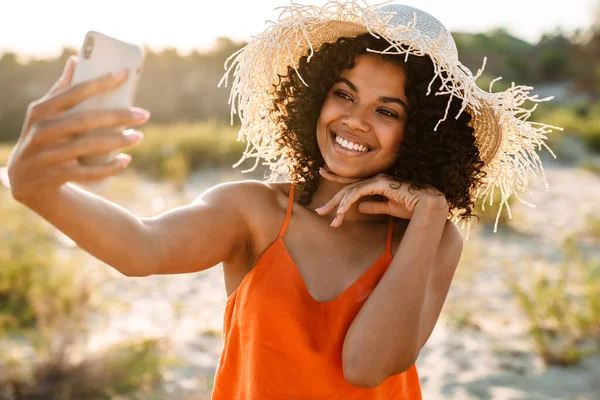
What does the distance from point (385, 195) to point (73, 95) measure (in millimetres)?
1129

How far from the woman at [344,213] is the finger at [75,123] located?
40 centimetres

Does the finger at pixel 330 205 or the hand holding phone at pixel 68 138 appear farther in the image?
the finger at pixel 330 205

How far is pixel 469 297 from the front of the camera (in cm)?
498

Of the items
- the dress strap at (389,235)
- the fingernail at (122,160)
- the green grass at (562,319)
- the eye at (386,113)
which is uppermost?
the green grass at (562,319)

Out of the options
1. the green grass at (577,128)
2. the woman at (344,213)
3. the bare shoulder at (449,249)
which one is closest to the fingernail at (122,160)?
the woman at (344,213)

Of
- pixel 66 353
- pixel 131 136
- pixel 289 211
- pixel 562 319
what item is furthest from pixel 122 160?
pixel 562 319

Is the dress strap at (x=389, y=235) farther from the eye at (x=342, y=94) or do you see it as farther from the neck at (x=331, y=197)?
the eye at (x=342, y=94)

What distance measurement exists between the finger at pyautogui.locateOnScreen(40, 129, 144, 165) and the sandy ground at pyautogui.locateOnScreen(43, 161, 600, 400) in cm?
267

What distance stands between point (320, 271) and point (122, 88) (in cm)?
97

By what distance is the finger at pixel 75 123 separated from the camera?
901 mm

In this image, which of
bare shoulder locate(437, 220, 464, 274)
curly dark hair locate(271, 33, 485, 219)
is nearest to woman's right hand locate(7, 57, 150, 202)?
curly dark hair locate(271, 33, 485, 219)

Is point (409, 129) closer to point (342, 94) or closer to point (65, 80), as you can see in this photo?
point (342, 94)

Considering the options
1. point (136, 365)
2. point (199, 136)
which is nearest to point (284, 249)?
point (136, 365)

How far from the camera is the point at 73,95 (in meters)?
0.91
